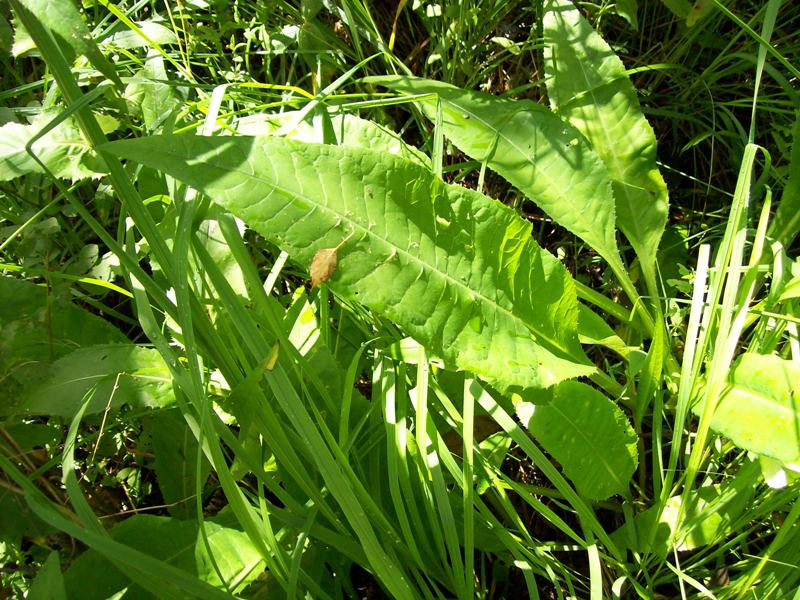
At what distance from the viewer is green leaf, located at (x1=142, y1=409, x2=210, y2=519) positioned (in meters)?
1.03

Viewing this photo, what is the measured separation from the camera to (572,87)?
3.68ft

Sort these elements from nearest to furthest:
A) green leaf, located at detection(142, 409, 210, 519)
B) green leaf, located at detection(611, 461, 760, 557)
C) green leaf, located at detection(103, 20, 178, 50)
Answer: green leaf, located at detection(611, 461, 760, 557), green leaf, located at detection(142, 409, 210, 519), green leaf, located at detection(103, 20, 178, 50)

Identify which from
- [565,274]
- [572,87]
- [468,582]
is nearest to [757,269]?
[565,274]

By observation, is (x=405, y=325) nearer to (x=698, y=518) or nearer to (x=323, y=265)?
(x=323, y=265)

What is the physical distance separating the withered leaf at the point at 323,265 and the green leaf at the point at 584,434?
1.15ft

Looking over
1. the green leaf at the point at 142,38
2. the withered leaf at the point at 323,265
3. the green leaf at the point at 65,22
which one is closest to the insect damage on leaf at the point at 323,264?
the withered leaf at the point at 323,265

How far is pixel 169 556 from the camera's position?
88 centimetres

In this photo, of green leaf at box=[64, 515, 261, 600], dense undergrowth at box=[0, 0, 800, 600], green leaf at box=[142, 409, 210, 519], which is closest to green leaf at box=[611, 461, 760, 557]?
dense undergrowth at box=[0, 0, 800, 600]

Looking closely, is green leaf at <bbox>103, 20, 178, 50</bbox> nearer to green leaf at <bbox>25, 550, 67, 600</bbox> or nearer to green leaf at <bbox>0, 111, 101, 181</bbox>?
green leaf at <bbox>0, 111, 101, 181</bbox>

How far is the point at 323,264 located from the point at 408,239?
0.40 feet

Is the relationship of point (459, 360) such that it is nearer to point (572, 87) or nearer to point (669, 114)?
point (572, 87)

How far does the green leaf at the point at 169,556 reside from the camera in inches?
33.3

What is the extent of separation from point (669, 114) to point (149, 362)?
102 cm

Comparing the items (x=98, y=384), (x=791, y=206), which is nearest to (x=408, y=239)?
(x=98, y=384)
